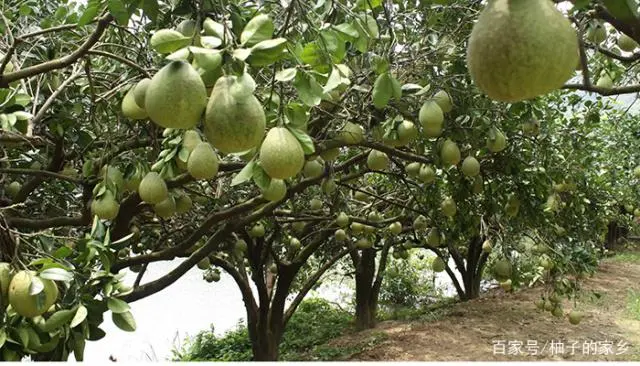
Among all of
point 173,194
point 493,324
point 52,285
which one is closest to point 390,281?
point 493,324

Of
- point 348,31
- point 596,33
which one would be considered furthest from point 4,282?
point 596,33

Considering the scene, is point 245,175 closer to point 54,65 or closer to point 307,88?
point 307,88

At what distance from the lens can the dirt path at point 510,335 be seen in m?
6.80

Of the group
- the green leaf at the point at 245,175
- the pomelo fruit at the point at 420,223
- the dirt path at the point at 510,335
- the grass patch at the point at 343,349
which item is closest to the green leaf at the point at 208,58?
the green leaf at the point at 245,175

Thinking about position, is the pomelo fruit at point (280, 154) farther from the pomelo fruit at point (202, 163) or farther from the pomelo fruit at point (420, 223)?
the pomelo fruit at point (420, 223)

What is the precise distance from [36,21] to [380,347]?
19.3 feet

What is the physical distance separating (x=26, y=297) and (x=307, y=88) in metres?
0.92

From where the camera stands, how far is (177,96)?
94 cm

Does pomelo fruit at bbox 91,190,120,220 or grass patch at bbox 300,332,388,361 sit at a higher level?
pomelo fruit at bbox 91,190,120,220

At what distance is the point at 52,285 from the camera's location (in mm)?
1525

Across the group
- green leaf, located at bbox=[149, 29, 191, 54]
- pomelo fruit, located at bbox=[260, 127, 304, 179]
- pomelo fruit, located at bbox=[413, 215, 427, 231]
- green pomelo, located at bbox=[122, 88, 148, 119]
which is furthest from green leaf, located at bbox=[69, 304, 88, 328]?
pomelo fruit, located at bbox=[413, 215, 427, 231]

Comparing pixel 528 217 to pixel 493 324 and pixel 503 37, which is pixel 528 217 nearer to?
pixel 503 37

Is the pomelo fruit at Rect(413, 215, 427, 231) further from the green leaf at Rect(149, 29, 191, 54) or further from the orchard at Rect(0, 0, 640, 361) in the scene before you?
the green leaf at Rect(149, 29, 191, 54)

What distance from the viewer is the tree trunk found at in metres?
8.66
